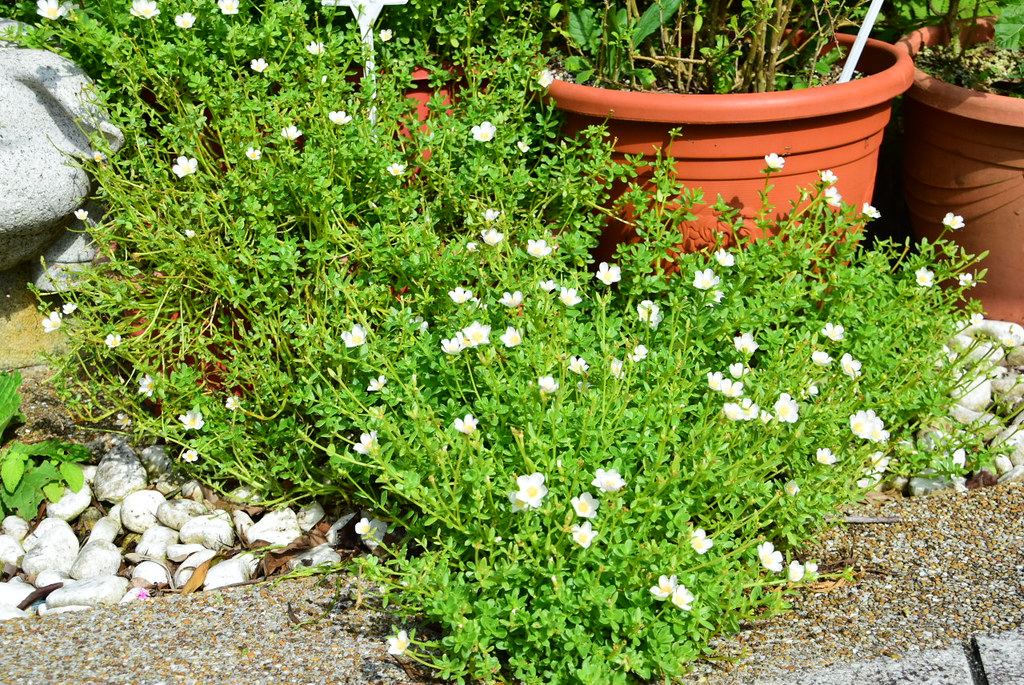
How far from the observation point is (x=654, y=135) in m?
2.94

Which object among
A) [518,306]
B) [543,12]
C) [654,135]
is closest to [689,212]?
[654,135]

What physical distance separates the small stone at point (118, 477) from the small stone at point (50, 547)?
14 cm

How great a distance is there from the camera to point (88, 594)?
2455 mm

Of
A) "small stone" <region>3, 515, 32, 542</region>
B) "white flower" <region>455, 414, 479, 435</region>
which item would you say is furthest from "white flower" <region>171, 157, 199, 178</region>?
"white flower" <region>455, 414, 479, 435</region>

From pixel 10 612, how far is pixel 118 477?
1.89 feet

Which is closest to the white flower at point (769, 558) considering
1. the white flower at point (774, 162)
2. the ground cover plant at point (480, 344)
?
the ground cover plant at point (480, 344)

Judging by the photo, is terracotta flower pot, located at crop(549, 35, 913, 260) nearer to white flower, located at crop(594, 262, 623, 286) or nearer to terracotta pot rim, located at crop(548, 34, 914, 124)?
terracotta pot rim, located at crop(548, 34, 914, 124)

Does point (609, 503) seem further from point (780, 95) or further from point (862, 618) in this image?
point (780, 95)

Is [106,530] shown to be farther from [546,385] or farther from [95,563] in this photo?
[546,385]

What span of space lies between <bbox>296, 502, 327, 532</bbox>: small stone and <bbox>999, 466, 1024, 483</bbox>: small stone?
185 centimetres

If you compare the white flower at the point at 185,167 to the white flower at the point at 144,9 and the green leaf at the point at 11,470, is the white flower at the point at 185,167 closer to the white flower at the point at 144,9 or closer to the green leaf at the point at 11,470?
the white flower at the point at 144,9

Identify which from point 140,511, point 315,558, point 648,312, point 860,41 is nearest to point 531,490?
point 648,312

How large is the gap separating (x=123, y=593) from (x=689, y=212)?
1.84 metres

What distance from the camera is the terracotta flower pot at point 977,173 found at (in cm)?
317
